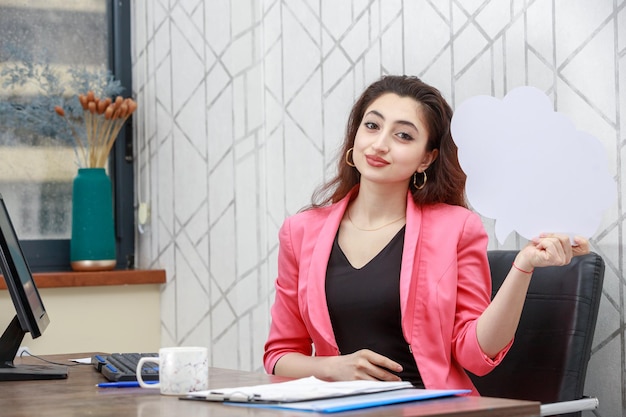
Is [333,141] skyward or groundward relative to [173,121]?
groundward

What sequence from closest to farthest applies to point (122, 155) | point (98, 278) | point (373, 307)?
point (373, 307) → point (98, 278) → point (122, 155)

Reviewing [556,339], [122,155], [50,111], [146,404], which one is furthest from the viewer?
[122,155]

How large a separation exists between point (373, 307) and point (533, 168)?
50cm

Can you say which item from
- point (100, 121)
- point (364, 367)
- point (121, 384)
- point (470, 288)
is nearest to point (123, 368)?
point (121, 384)

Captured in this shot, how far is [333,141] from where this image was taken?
281 centimetres

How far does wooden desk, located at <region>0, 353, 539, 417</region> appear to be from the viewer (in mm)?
1206

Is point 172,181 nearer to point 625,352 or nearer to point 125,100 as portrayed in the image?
point 125,100

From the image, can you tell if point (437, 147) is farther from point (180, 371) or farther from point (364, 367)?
point (180, 371)

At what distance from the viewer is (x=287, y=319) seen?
6.93ft

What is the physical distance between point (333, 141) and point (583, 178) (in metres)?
1.27

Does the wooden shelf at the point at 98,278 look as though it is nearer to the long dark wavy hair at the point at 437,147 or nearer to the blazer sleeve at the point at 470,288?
the long dark wavy hair at the point at 437,147

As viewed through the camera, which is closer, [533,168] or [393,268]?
[533,168]

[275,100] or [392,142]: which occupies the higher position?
[275,100]

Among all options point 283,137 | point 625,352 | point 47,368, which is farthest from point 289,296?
point 283,137
